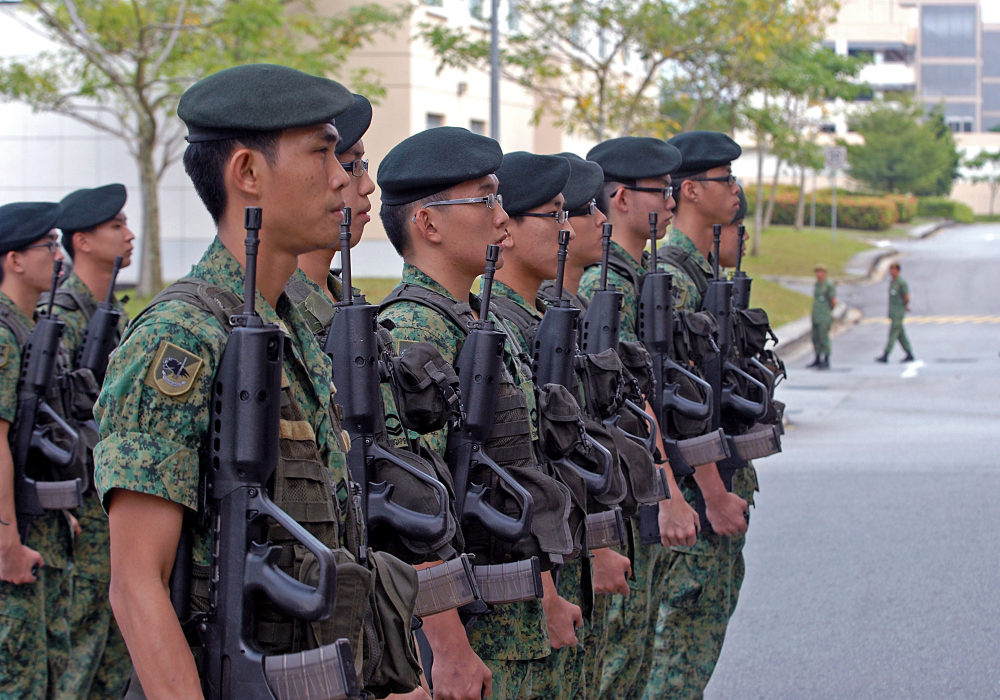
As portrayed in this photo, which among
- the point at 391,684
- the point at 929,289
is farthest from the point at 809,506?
the point at 929,289

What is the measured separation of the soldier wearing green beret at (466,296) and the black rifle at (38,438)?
1696 mm

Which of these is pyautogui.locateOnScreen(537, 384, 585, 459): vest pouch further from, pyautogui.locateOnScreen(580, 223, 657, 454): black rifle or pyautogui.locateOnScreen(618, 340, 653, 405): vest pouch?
pyautogui.locateOnScreen(618, 340, 653, 405): vest pouch

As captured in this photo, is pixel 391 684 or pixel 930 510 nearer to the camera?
pixel 391 684

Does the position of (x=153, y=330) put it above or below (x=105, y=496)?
above

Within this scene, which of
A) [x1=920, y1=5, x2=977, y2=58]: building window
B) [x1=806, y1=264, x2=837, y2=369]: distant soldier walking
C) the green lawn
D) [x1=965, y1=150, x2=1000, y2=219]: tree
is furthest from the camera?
[x1=920, y1=5, x2=977, y2=58]: building window

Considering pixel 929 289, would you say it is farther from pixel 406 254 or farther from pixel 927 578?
pixel 406 254

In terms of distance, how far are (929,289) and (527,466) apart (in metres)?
31.0

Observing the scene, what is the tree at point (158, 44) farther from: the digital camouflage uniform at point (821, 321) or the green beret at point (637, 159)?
the green beret at point (637, 159)

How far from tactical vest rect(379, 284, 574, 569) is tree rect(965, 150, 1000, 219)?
254 ft

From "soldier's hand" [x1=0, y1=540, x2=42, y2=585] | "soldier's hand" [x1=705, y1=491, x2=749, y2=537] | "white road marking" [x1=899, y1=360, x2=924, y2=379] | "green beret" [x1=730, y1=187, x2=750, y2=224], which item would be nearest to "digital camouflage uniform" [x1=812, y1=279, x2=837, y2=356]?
"white road marking" [x1=899, y1=360, x2=924, y2=379]

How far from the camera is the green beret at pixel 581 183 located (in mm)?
4195

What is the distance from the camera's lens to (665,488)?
12.4ft

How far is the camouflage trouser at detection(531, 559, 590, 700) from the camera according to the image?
3.22 meters

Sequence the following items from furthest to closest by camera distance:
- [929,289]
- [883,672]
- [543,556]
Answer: [929,289]
[883,672]
[543,556]
